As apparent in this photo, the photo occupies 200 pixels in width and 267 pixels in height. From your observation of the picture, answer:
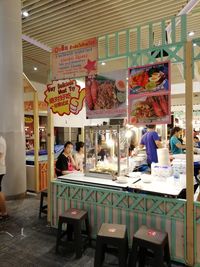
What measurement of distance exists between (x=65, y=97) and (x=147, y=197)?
1861 mm

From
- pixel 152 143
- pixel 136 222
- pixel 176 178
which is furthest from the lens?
pixel 152 143

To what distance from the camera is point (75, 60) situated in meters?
3.29

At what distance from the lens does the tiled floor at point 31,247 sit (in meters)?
2.62

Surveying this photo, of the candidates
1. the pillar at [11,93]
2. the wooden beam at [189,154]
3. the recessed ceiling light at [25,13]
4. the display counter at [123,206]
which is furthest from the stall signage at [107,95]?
the recessed ceiling light at [25,13]

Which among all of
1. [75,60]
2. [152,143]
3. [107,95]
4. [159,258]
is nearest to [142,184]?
[159,258]

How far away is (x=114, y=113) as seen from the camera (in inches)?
123

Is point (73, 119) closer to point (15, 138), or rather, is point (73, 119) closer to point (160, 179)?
point (15, 138)

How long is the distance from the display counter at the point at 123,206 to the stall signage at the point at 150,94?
879 mm

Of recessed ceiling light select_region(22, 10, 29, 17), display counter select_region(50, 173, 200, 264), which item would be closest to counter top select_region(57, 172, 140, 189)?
display counter select_region(50, 173, 200, 264)

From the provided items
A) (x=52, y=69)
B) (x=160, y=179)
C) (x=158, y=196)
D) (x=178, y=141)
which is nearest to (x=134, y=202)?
(x=158, y=196)

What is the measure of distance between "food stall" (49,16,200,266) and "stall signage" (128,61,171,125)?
6 cm

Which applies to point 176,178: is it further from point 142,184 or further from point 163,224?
point 163,224

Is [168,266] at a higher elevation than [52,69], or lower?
lower

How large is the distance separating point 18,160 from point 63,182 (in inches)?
84.7
